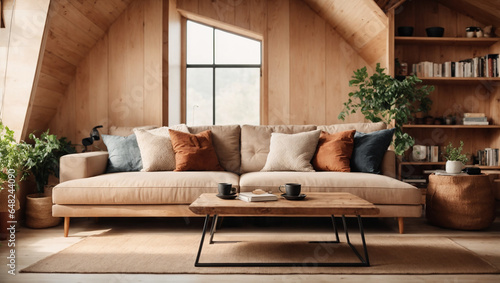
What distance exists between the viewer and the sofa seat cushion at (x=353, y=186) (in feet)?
9.78

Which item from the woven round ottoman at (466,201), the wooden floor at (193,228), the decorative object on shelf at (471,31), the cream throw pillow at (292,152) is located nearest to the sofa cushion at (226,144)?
the cream throw pillow at (292,152)

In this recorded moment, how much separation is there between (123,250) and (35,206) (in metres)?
1.16

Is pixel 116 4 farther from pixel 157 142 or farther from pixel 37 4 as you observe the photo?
pixel 157 142

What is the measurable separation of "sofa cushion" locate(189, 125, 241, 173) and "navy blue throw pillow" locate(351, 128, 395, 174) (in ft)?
3.49

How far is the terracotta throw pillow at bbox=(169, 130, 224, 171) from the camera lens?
3.47m

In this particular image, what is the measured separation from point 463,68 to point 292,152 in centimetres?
248

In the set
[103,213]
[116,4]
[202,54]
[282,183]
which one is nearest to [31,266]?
[103,213]

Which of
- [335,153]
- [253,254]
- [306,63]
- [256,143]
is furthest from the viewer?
[306,63]

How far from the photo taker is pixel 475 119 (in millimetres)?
4562

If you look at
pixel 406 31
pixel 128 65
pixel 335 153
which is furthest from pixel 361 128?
pixel 128 65

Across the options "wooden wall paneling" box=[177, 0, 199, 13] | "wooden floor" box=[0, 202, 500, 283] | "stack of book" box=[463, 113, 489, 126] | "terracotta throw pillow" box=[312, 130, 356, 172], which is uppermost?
"wooden wall paneling" box=[177, 0, 199, 13]

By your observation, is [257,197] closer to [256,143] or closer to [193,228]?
[193,228]

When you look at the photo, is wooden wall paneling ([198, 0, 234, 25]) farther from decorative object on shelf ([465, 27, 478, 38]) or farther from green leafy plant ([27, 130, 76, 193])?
decorative object on shelf ([465, 27, 478, 38])

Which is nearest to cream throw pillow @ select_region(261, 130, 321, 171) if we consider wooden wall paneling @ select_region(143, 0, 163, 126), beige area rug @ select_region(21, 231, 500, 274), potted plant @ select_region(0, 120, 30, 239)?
beige area rug @ select_region(21, 231, 500, 274)
